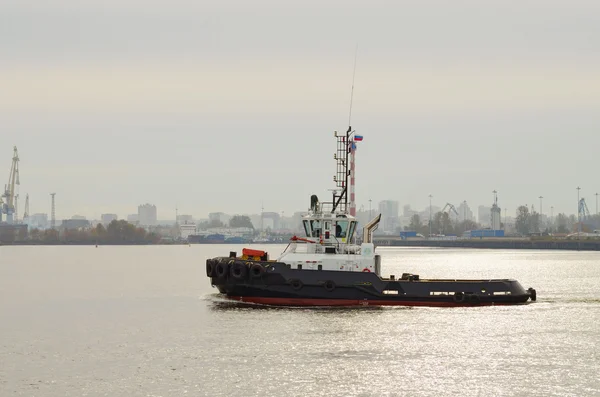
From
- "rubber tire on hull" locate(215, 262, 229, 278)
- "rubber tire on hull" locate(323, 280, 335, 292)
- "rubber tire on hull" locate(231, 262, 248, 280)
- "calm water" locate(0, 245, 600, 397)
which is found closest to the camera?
"calm water" locate(0, 245, 600, 397)

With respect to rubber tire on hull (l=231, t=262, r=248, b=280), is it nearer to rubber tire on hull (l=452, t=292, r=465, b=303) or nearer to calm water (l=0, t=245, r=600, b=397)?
calm water (l=0, t=245, r=600, b=397)

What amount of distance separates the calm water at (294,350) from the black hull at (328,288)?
0.80m

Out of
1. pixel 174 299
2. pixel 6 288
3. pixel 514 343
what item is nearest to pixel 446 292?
pixel 514 343

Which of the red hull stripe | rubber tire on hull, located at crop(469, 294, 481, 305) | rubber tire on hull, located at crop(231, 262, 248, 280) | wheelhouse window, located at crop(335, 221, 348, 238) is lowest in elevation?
the red hull stripe

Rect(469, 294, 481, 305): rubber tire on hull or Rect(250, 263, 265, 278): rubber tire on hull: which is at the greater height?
Rect(250, 263, 265, 278): rubber tire on hull

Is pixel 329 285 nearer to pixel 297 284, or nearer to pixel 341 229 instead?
pixel 297 284

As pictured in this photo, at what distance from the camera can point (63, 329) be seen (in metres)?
50.9

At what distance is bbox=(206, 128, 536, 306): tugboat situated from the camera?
187 feet

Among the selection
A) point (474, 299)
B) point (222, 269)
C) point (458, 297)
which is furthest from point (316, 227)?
point (474, 299)

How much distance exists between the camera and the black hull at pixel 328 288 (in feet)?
186

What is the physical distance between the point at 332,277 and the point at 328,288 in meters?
0.70

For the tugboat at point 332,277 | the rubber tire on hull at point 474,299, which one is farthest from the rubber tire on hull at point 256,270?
the rubber tire on hull at point 474,299

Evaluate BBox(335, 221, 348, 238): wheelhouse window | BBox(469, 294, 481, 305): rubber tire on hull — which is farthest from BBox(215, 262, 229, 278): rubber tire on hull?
BBox(469, 294, 481, 305): rubber tire on hull

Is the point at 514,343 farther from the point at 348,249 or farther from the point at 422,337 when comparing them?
the point at 348,249
